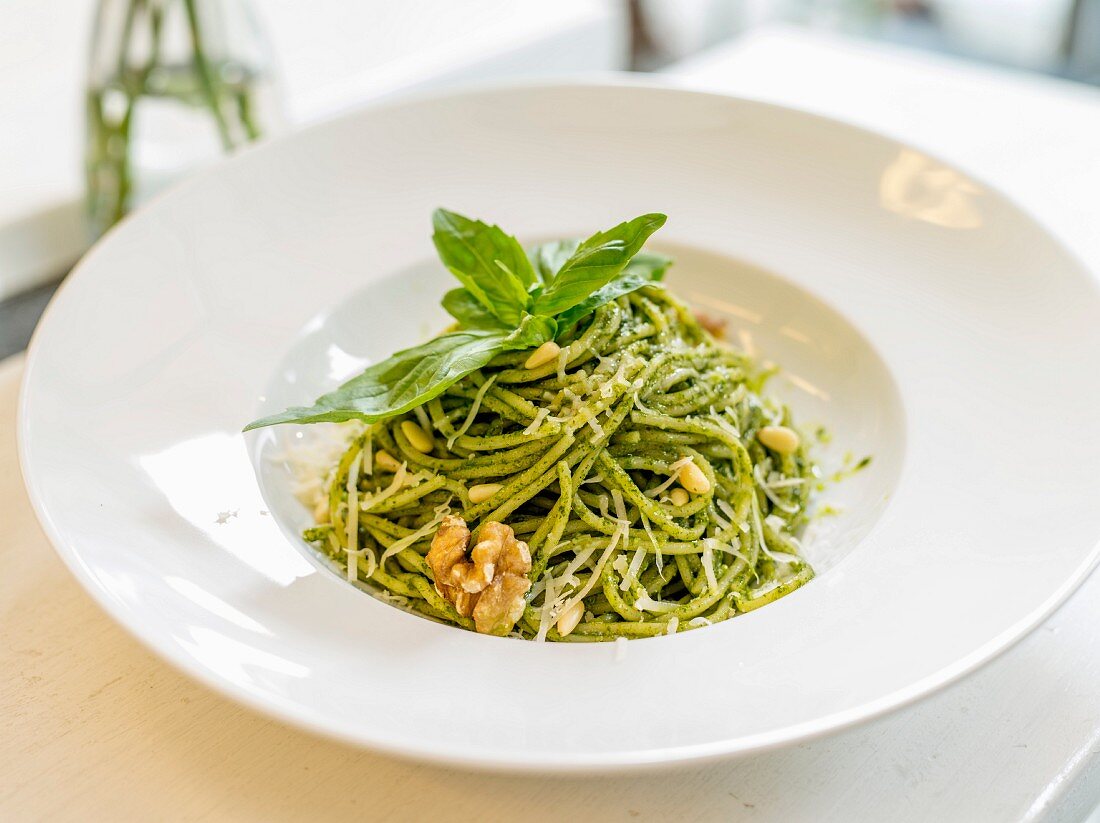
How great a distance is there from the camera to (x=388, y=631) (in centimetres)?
156

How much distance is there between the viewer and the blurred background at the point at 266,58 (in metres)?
2.92

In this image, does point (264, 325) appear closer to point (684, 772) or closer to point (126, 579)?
point (126, 579)

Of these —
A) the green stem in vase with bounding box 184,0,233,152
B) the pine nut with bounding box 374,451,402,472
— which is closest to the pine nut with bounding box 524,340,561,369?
the pine nut with bounding box 374,451,402,472

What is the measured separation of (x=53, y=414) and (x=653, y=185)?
144cm

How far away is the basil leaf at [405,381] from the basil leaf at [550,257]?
0.65ft

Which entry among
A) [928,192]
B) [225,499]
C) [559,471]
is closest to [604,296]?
[559,471]

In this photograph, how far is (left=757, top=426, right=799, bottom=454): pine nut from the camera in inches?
85.3

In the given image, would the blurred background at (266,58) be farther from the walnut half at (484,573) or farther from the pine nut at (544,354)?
the walnut half at (484,573)

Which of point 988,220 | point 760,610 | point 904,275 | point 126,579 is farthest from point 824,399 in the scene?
point 126,579

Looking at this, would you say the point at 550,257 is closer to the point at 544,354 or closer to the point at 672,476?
the point at 544,354

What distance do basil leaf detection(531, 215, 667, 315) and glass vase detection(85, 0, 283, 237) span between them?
152cm

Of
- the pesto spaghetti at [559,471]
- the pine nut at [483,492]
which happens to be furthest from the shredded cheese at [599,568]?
the pine nut at [483,492]

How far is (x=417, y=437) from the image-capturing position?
6.59 feet

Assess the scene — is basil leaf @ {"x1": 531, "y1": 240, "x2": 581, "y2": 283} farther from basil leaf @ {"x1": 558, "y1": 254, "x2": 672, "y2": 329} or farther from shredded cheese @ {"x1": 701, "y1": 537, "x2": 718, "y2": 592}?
shredded cheese @ {"x1": 701, "y1": 537, "x2": 718, "y2": 592}
